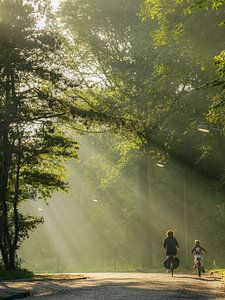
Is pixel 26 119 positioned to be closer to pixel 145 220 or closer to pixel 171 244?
pixel 171 244

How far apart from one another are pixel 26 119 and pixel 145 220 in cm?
1923

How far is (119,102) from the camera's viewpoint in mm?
39625

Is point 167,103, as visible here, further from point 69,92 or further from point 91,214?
point 91,214

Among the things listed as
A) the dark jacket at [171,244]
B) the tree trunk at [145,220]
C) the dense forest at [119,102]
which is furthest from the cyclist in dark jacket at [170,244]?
the tree trunk at [145,220]

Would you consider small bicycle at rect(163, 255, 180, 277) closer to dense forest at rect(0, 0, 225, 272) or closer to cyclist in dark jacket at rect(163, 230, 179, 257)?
cyclist in dark jacket at rect(163, 230, 179, 257)

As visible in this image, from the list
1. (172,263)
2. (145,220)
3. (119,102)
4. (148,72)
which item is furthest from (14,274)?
(145,220)

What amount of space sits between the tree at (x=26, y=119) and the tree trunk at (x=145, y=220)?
48.8 feet

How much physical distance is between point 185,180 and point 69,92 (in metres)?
17.5

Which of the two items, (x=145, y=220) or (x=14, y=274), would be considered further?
(x=145, y=220)

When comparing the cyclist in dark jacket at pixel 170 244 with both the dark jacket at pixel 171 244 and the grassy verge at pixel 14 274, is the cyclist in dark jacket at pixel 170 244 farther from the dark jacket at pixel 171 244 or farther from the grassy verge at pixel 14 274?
the grassy verge at pixel 14 274

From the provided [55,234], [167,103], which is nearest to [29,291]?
[167,103]

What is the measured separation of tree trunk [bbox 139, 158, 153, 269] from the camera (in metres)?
45.0

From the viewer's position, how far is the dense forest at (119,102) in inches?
1051

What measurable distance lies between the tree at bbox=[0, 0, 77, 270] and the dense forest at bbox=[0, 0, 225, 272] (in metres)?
0.05
